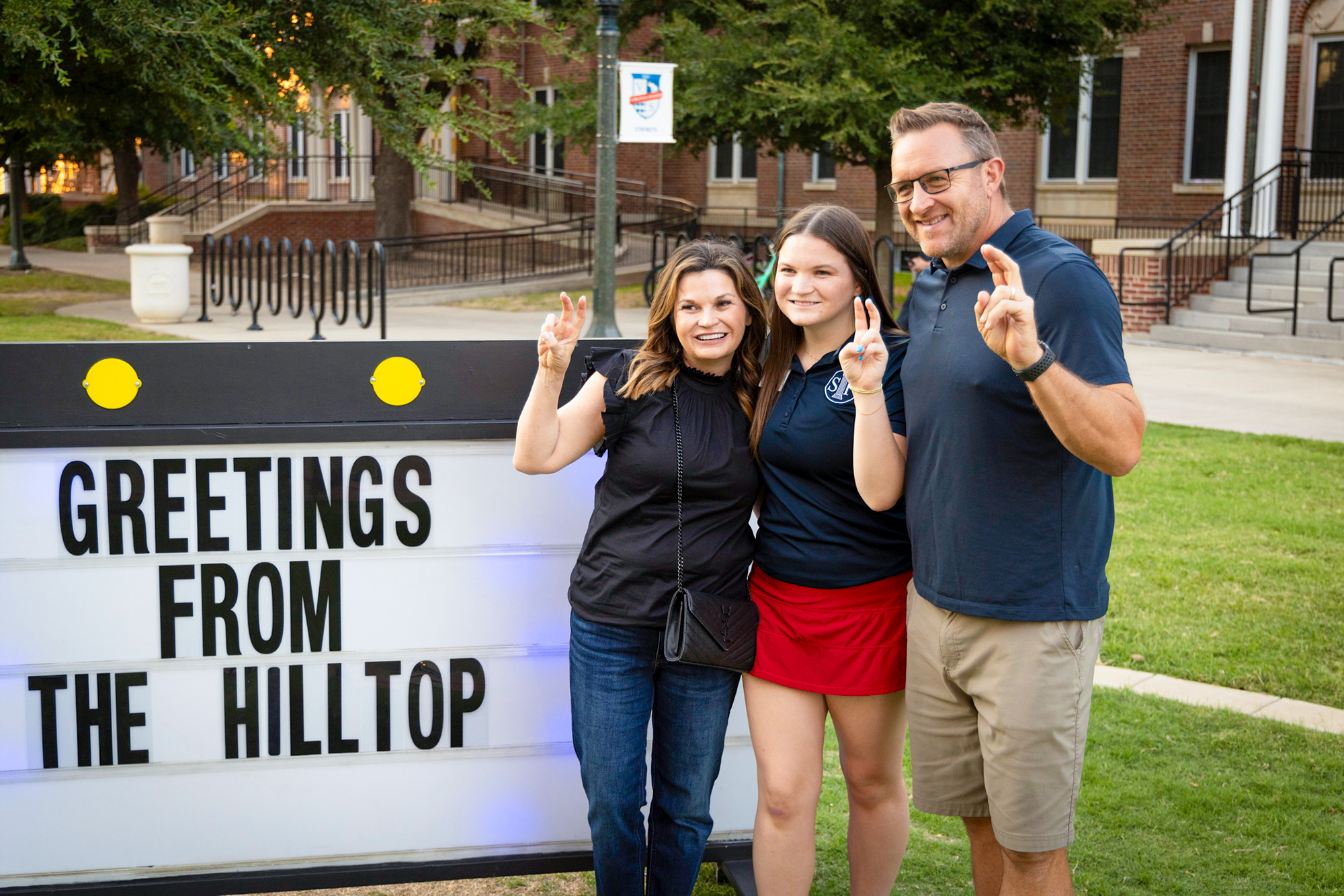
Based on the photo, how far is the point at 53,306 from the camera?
19188mm

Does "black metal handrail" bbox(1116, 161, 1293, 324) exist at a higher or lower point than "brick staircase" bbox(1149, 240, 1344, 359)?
higher

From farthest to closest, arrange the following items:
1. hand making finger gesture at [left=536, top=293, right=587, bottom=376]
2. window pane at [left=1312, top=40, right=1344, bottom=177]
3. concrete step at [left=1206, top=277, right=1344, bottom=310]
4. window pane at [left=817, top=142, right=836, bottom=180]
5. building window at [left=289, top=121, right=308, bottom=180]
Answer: building window at [left=289, top=121, right=308, bottom=180] < window pane at [left=817, top=142, right=836, bottom=180] < window pane at [left=1312, top=40, right=1344, bottom=177] < concrete step at [left=1206, top=277, right=1344, bottom=310] < hand making finger gesture at [left=536, top=293, right=587, bottom=376]

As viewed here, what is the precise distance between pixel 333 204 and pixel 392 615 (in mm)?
33635

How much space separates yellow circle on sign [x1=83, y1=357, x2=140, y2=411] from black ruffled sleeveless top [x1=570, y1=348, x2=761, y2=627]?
1.05 meters

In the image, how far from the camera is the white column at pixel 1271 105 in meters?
18.1

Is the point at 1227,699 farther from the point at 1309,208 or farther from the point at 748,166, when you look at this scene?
the point at 748,166

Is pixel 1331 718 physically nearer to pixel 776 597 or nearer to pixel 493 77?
pixel 776 597

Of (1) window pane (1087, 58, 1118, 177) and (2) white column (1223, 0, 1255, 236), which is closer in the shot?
(2) white column (1223, 0, 1255, 236)

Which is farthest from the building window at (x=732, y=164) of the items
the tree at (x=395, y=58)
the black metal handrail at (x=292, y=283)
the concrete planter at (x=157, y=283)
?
the tree at (x=395, y=58)

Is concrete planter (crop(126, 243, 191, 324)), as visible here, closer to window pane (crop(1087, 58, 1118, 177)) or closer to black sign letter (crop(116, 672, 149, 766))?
black sign letter (crop(116, 672, 149, 766))

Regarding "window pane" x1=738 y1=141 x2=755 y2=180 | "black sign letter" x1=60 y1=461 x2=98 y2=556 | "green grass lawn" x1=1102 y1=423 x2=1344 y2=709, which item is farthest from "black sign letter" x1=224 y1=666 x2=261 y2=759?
"window pane" x1=738 y1=141 x2=755 y2=180

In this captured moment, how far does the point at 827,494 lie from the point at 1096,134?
24.8 m

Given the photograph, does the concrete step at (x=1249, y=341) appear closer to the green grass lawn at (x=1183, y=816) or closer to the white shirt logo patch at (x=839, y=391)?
the green grass lawn at (x=1183, y=816)

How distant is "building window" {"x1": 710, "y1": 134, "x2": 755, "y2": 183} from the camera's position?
103 ft
